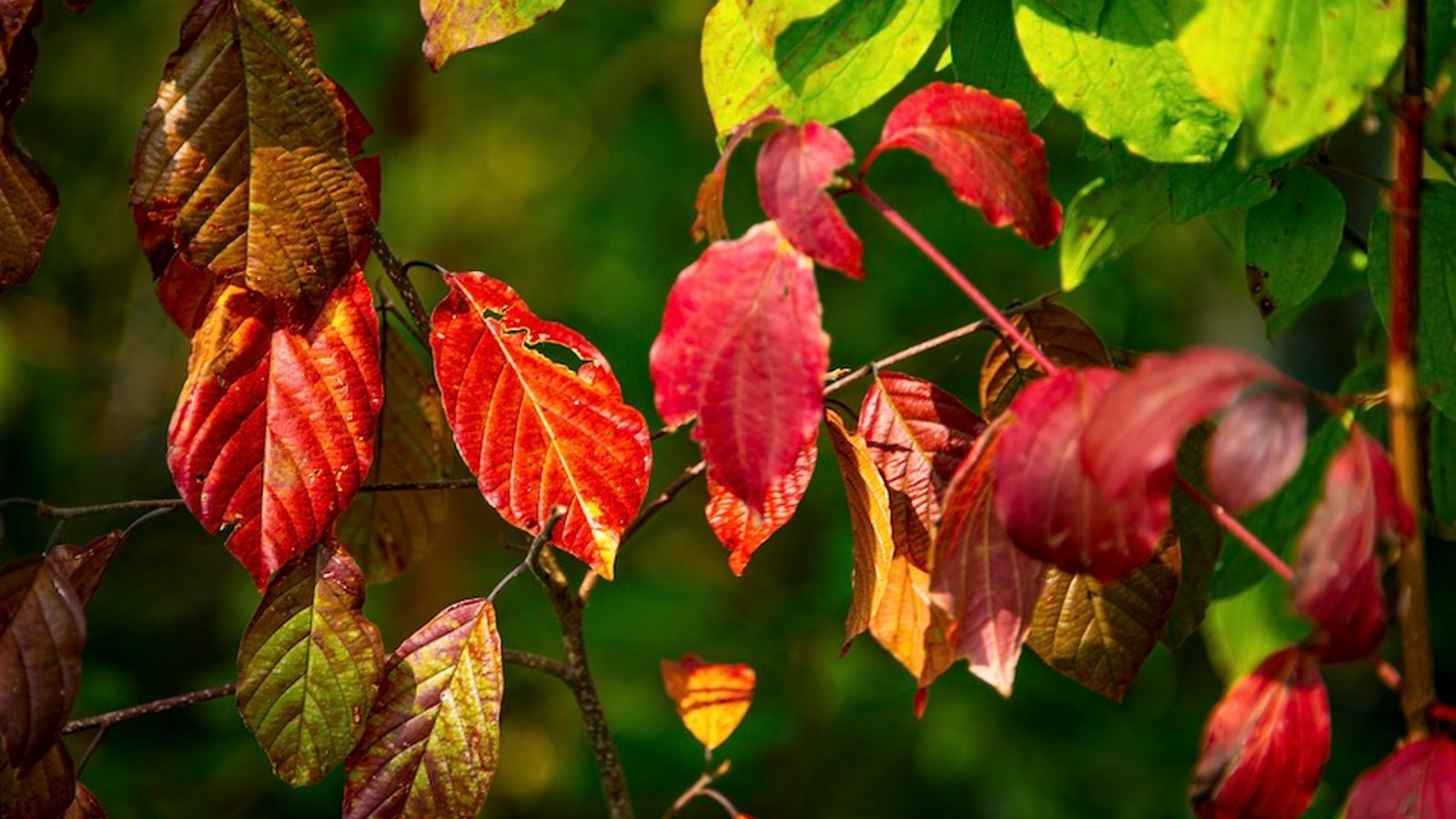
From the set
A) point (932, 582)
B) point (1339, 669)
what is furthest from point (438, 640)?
point (1339, 669)

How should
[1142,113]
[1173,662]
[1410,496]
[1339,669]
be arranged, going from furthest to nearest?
[1339,669]
[1173,662]
[1142,113]
[1410,496]

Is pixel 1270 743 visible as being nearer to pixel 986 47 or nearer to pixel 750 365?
pixel 750 365

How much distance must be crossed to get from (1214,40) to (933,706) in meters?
2.32

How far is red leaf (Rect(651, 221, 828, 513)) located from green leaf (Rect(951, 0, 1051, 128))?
0.97 feet

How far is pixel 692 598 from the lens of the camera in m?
3.23

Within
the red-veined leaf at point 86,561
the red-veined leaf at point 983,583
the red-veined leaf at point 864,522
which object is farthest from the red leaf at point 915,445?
the red-veined leaf at point 86,561

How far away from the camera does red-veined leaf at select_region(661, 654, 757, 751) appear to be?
1.03 meters

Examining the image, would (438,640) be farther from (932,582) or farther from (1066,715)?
(1066,715)

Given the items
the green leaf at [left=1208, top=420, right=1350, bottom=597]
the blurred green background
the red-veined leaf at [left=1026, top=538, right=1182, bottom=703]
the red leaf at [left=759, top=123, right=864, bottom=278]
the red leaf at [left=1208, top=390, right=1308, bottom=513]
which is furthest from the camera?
the blurred green background

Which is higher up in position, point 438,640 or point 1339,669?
point 438,640

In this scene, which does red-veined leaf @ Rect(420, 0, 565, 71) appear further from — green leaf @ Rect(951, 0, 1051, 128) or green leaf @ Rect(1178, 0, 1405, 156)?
green leaf @ Rect(1178, 0, 1405, 156)

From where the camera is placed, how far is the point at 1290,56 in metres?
0.59

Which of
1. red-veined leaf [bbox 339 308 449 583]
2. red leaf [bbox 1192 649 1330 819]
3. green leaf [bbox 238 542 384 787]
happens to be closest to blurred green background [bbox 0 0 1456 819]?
red-veined leaf [bbox 339 308 449 583]

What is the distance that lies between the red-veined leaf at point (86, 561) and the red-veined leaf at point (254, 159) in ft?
0.62
